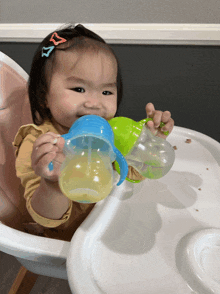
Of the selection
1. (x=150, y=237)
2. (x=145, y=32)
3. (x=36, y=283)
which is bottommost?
(x=36, y=283)

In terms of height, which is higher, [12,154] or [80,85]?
[80,85]

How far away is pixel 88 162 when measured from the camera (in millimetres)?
368

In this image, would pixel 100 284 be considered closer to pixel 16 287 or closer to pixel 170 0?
pixel 16 287

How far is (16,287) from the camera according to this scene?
0.79 m

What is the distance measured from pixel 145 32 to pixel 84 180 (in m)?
0.88

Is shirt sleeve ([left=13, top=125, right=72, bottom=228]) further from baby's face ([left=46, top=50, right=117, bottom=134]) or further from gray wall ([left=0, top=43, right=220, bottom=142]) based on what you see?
gray wall ([left=0, top=43, right=220, bottom=142])

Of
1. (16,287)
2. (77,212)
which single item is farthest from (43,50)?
(16,287)

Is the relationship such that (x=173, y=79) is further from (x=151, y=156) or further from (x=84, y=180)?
(x=84, y=180)

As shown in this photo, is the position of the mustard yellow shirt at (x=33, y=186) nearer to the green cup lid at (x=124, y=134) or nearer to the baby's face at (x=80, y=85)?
the baby's face at (x=80, y=85)

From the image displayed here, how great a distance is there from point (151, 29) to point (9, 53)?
28.9 inches

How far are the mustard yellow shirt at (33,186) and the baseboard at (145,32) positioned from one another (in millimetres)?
603

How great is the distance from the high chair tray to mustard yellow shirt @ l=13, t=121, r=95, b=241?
0.33ft

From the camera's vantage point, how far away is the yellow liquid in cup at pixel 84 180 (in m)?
0.35

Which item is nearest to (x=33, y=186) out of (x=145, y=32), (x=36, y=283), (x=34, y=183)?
(x=34, y=183)
